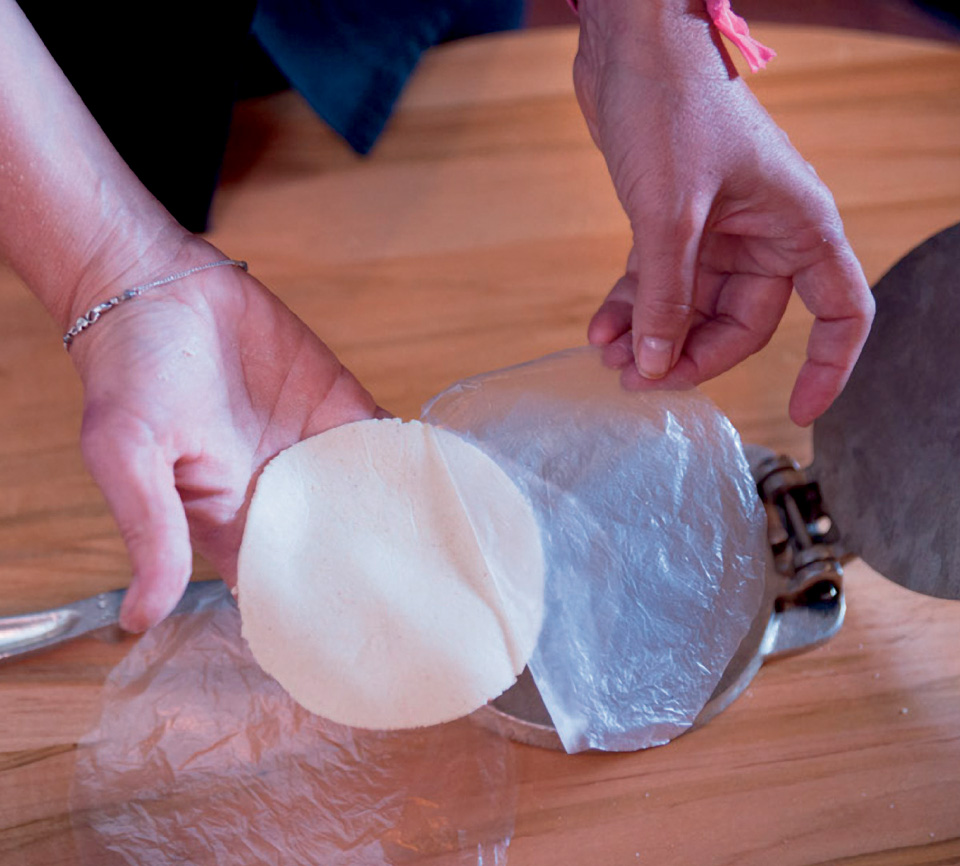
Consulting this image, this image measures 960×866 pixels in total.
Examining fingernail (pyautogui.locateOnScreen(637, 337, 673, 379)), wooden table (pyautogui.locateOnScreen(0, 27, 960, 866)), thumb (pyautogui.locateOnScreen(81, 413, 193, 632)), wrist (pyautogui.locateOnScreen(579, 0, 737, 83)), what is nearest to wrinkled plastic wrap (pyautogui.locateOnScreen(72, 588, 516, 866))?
wooden table (pyautogui.locateOnScreen(0, 27, 960, 866))

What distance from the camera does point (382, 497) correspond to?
580mm

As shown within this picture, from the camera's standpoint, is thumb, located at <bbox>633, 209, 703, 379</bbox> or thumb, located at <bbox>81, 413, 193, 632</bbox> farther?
thumb, located at <bbox>633, 209, 703, 379</bbox>

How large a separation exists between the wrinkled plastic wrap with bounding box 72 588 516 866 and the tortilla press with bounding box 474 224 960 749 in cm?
4

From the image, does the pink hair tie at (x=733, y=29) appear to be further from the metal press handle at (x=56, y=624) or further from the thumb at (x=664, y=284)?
the metal press handle at (x=56, y=624)

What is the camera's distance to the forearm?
559 millimetres

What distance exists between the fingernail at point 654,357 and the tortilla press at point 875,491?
0.10m

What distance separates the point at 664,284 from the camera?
0.57 m

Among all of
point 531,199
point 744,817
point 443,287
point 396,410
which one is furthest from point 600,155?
point 744,817

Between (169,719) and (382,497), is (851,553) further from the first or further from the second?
(169,719)

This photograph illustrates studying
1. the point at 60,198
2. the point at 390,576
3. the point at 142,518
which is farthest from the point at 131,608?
the point at 60,198

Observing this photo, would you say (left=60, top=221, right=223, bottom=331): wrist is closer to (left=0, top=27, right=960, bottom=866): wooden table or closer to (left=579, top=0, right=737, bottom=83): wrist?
(left=0, top=27, right=960, bottom=866): wooden table

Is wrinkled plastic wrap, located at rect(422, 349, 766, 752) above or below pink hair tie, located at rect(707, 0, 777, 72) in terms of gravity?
below

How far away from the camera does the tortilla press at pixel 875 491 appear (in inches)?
21.0

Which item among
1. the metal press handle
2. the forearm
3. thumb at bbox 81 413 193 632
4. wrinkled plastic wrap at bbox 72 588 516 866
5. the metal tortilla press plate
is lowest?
wrinkled plastic wrap at bbox 72 588 516 866
